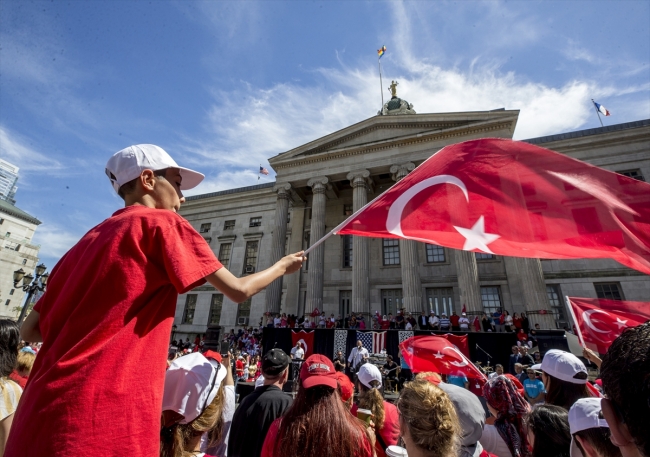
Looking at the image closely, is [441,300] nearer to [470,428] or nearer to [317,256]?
[317,256]

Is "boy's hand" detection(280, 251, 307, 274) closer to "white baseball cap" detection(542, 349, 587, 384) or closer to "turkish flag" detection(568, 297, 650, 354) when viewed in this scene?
"white baseball cap" detection(542, 349, 587, 384)

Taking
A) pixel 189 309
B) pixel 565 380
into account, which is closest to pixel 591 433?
pixel 565 380

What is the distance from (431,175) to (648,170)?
84.2ft

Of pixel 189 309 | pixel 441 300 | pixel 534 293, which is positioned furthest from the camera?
pixel 189 309

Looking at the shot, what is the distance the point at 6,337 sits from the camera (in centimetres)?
233

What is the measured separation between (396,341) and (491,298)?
29.5 ft

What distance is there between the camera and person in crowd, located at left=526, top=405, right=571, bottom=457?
214cm

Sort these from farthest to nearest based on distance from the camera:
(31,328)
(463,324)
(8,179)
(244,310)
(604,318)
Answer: (8,179) → (244,310) → (463,324) → (604,318) → (31,328)

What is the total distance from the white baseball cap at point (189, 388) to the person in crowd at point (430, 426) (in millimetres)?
1240

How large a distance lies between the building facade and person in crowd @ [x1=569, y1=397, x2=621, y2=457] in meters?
76.4

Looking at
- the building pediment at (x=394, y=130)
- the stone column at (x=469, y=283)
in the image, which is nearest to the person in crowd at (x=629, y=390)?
the stone column at (x=469, y=283)

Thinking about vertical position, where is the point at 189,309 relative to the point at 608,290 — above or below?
below

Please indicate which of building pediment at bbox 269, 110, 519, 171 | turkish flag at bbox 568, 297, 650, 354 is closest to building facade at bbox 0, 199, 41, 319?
building pediment at bbox 269, 110, 519, 171

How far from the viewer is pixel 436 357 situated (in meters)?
6.22
